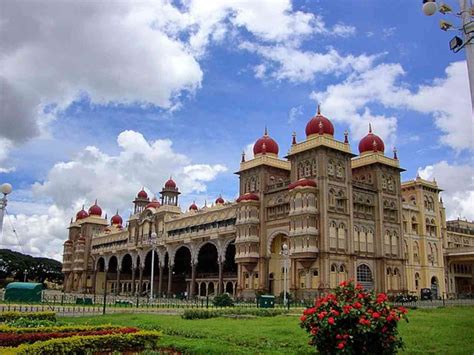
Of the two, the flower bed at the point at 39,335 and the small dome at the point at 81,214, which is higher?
the small dome at the point at 81,214

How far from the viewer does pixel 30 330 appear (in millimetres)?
16328

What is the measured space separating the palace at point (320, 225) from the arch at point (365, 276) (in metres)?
0.13

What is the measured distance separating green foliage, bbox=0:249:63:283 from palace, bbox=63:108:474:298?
63626mm

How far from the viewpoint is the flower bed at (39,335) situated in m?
14.5

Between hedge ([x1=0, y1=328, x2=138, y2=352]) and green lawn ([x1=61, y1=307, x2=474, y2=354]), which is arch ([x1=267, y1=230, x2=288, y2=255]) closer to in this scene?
green lawn ([x1=61, y1=307, x2=474, y2=354])

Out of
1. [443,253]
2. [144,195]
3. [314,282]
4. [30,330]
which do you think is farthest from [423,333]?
[144,195]

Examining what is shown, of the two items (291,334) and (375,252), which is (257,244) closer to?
(375,252)

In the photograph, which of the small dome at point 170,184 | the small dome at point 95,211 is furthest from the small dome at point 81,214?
the small dome at point 170,184

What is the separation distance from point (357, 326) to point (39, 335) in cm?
983

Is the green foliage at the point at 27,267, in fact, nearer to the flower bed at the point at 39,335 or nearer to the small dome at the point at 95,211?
the small dome at the point at 95,211

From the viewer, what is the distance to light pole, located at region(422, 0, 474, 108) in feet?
37.5

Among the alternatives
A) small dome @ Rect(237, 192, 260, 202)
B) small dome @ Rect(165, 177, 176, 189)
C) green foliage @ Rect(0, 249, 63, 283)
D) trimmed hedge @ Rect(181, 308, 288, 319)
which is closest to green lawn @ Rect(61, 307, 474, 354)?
trimmed hedge @ Rect(181, 308, 288, 319)

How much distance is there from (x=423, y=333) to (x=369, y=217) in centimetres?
4284

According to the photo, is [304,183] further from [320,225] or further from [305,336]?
[305,336]
